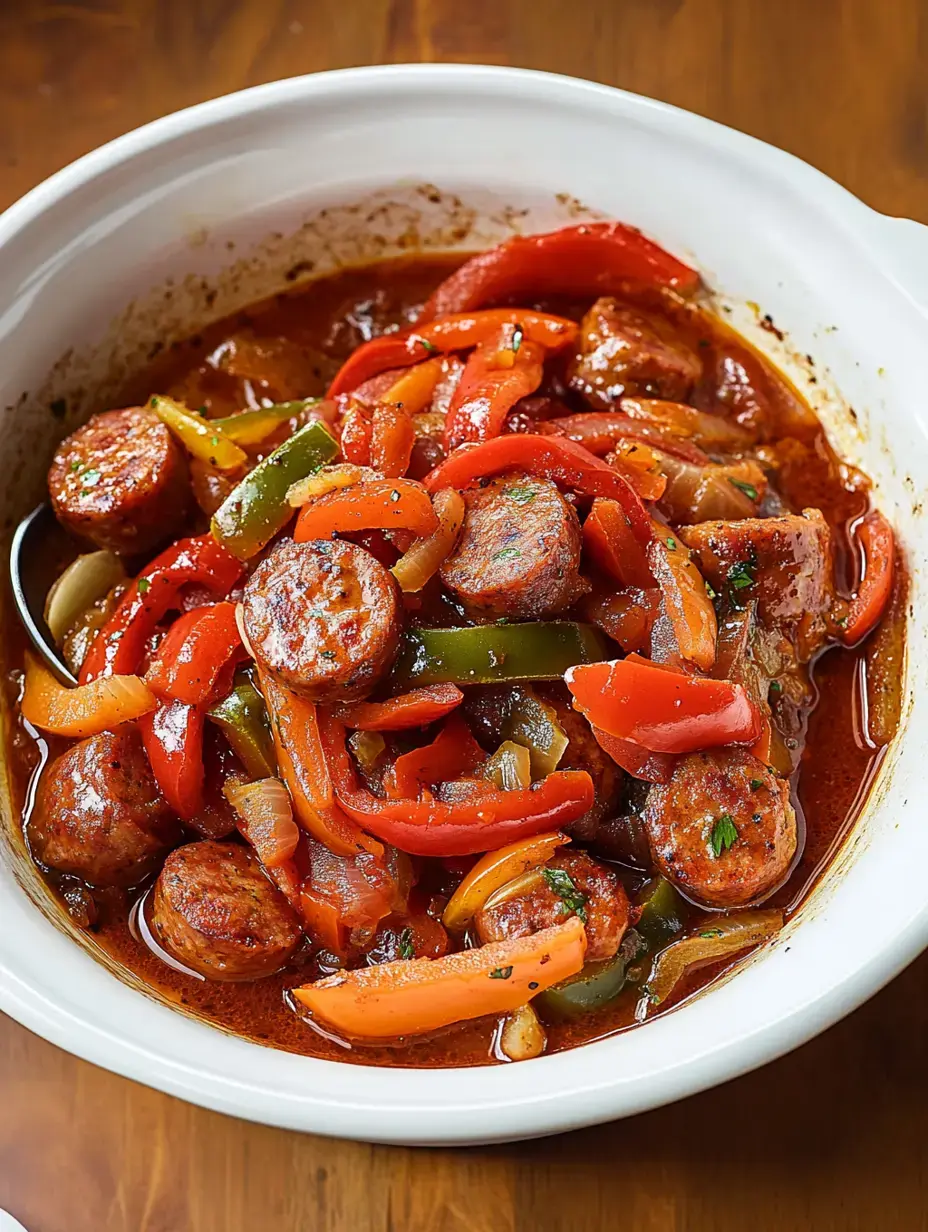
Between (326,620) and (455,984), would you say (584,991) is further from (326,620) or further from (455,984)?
(326,620)

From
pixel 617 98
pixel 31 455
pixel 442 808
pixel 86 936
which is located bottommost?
pixel 86 936

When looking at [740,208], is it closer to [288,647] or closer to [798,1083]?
[288,647]

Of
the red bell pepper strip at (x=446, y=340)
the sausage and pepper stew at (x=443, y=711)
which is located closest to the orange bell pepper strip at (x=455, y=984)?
the sausage and pepper stew at (x=443, y=711)

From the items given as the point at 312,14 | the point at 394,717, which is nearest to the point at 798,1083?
the point at 394,717

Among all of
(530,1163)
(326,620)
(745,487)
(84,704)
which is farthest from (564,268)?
(530,1163)

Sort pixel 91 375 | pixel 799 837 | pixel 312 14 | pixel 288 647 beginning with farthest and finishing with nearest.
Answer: pixel 312 14 < pixel 91 375 < pixel 799 837 < pixel 288 647

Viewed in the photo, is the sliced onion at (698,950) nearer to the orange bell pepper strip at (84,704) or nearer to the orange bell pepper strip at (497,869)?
the orange bell pepper strip at (497,869)
